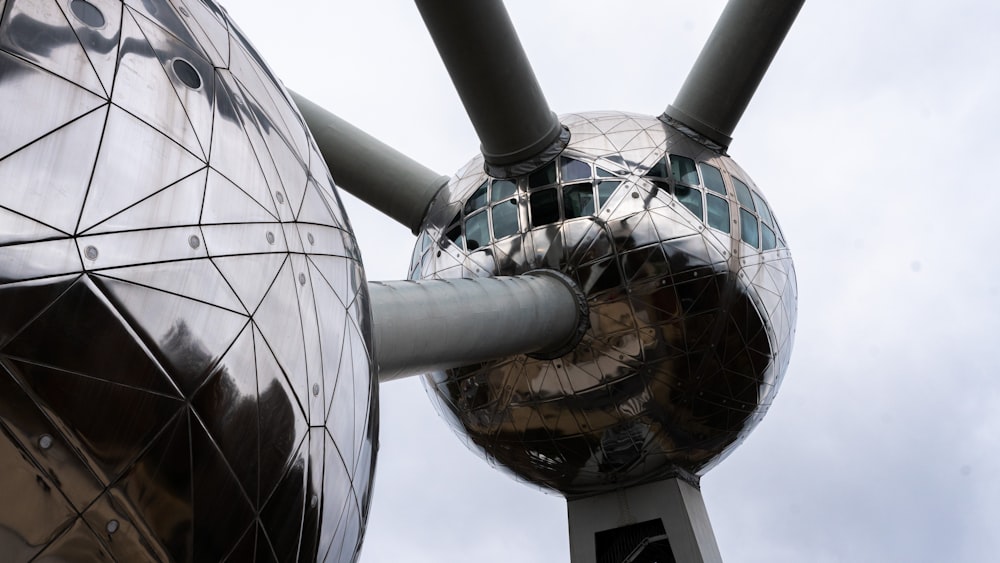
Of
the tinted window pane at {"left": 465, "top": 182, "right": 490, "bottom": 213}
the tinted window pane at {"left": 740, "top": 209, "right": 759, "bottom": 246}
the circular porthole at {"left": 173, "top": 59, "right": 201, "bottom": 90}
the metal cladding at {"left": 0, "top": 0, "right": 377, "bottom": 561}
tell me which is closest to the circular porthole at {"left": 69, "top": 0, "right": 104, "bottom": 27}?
the metal cladding at {"left": 0, "top": 0, "right": 377, "bottom": 561}

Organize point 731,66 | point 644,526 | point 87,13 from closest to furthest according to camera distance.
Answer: point 87,13
point 731,66
point 644,526

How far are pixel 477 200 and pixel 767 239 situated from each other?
2727 millimetres

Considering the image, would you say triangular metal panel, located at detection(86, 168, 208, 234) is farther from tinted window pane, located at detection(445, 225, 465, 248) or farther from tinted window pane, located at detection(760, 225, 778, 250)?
tinted window pane, located at detection(760, 225, 778, 250)

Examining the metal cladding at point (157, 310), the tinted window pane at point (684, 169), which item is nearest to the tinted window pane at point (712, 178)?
the tinted window pane at point (684, 169)

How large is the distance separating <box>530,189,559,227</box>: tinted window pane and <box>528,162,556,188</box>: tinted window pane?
0.09 metres

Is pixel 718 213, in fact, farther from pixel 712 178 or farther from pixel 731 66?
pixel 731 66

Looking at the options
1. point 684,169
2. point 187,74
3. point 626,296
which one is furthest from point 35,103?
point 684,169

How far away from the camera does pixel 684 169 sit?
8273 mm

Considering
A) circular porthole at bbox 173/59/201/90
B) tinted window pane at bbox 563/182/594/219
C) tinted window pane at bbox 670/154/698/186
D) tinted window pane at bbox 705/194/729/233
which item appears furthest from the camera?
tinted window pane at bbox 670/154/698/186

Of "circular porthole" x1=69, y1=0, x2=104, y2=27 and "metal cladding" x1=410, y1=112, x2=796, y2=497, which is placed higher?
"metal cladding" x1=410, y1=112, x2=796, y2=497

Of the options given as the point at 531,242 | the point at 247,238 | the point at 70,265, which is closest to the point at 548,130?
the point at 531,242

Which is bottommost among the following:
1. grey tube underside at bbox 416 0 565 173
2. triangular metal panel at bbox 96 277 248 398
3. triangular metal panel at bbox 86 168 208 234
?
triangular metal panel at bbox 96 277 248 398

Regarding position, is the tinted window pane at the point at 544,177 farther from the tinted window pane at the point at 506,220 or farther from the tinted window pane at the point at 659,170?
the tinted window pane at the point at 659,170

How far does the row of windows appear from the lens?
7.87 m
